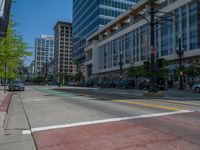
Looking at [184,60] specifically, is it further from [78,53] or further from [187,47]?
[78,53]

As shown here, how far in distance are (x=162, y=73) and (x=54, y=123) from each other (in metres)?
46.0

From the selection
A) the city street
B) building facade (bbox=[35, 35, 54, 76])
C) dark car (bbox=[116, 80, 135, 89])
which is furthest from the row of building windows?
building facade (bbox=[35, 35, 54, 76])

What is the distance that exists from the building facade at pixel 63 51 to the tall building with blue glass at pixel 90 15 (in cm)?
656

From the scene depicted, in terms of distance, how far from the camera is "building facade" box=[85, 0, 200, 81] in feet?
179

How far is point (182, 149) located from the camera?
5.83 metres

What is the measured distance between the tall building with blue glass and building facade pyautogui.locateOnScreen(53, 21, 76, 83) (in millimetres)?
6557

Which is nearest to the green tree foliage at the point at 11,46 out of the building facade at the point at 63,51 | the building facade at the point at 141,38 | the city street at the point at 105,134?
the building facade at the point at 141,38

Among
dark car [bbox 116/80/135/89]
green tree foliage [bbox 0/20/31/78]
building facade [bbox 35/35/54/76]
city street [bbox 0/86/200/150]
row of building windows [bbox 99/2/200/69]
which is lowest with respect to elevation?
city street [bbox 0/86/200/150]

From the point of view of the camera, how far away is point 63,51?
497 feet

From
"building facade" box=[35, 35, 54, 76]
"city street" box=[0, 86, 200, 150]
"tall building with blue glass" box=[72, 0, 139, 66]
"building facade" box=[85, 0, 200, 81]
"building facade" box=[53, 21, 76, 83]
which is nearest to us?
"city street" box=[0, 86, 200, 150]

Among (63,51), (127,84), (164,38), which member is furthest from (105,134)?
(63,51)

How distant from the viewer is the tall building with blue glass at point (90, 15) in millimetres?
A: 108125

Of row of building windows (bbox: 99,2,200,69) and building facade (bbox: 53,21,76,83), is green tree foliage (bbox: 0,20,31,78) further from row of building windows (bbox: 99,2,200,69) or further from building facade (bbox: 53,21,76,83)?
building facade (bbox: 53,21,76,83)

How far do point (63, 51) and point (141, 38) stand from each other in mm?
83429
